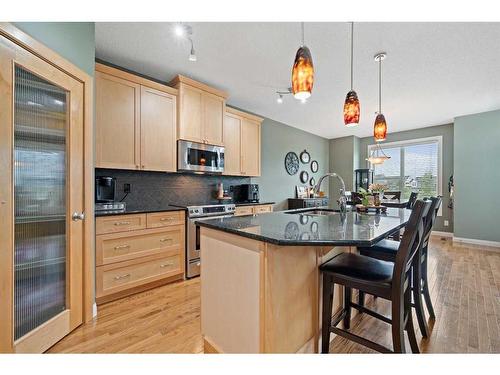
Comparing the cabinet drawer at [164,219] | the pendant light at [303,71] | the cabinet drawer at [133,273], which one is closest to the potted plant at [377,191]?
the pendant light at [303,71]

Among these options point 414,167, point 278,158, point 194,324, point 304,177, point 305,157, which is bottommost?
point 194,324

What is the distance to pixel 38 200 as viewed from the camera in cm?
159

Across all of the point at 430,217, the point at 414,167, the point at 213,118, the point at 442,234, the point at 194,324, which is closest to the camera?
the point at 430,217

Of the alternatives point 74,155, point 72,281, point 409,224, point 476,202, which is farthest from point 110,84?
point 476,202

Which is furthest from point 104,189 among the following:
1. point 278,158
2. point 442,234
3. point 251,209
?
point 442,234

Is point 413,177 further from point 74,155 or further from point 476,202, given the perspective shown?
point 74,155

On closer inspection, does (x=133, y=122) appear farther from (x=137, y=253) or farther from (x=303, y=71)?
(x=303, y=71)

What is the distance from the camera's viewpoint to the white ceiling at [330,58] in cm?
212

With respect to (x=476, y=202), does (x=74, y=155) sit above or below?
above

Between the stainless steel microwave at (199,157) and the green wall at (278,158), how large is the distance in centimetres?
132

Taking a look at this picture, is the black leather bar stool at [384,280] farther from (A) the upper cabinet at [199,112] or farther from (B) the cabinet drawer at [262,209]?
(A) the upper cabinet at [199,112]

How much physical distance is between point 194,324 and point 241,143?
2723 millimetres

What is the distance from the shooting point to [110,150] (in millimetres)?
2475

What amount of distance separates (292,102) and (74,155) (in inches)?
127
